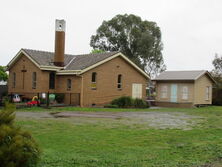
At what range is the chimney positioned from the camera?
33.0 meters

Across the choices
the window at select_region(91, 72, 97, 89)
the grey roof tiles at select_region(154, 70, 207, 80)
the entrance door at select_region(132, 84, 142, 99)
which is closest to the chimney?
the window at select_region(91, 72, 97, 89)

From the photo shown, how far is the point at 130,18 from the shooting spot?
228ft

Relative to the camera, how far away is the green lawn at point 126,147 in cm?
859

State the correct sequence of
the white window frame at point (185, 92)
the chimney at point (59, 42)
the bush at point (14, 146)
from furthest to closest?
1. the white window frame at point (185, 92)
2. the chimney at point (59, 42)
3. the bush at point (14, 146)

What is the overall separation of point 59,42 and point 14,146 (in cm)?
2779

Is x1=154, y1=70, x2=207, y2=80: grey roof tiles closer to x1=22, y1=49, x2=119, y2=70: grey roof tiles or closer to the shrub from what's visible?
the shrub

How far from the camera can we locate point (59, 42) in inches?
1309

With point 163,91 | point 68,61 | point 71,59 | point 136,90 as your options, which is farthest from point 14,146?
point 163,91

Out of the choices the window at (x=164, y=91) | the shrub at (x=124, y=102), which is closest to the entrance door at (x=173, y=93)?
the window at (x=164, y=91)

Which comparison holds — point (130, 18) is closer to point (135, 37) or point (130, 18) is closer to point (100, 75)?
point (135, 37)

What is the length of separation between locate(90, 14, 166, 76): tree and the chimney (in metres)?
35.0

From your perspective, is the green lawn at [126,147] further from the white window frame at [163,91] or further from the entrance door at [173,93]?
the white window frame at [163,91]

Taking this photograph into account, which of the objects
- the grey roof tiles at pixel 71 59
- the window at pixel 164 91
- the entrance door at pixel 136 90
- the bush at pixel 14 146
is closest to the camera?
the bush at pixel 14 146

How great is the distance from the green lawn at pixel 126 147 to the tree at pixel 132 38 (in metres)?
54.1
